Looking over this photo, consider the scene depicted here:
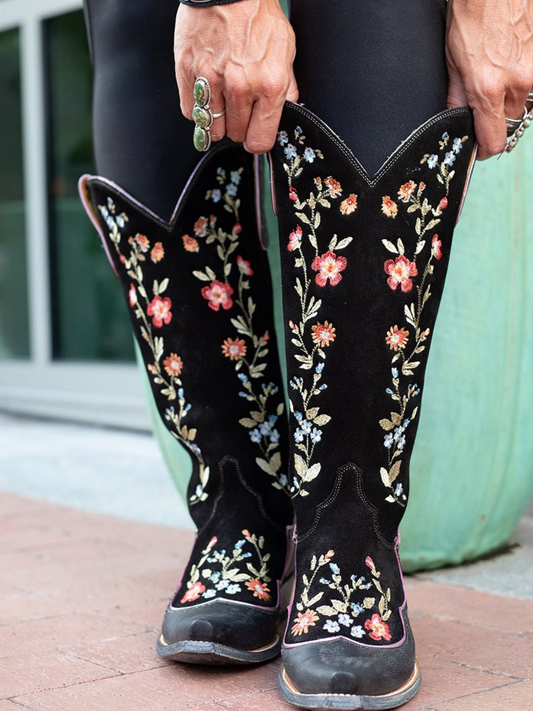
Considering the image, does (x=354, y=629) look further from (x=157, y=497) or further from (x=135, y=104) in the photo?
(x=157, y=497)

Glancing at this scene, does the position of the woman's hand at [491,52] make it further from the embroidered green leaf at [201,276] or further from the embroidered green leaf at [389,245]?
the embroidered green leaf at [201,276]

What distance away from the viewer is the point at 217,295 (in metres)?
1.13

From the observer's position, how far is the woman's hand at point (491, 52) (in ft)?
3.11

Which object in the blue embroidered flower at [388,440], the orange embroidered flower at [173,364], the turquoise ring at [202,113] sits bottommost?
the blue embroidered flower at [388,440]

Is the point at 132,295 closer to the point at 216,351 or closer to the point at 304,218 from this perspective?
the point at 216,351

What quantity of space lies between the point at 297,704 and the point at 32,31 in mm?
3074

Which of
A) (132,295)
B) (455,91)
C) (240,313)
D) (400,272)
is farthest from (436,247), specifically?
(132,295)

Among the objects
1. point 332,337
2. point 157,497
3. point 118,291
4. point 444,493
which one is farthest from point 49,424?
point 332,337

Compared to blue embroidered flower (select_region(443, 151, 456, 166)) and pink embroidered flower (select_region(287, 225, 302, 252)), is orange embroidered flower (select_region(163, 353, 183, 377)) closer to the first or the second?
pink embroidered flower (select_region(287, 225, 302, 252))

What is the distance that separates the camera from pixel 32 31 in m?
3.46

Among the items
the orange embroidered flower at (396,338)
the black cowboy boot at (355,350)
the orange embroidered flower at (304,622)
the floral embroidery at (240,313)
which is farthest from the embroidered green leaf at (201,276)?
the orange embroidered flower at (304,622)

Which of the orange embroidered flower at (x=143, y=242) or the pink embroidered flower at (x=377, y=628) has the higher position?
the orange embroidered flower at (x=143, y=242)

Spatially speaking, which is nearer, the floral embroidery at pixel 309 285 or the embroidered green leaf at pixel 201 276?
the floral embroidery at pixel 309 285

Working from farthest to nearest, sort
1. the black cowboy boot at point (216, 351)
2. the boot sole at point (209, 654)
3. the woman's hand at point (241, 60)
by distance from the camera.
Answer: the black cowboy boot at point (216, 351) < the boot sole at point (209, 654) < the woman's hand at point (241, 60)
